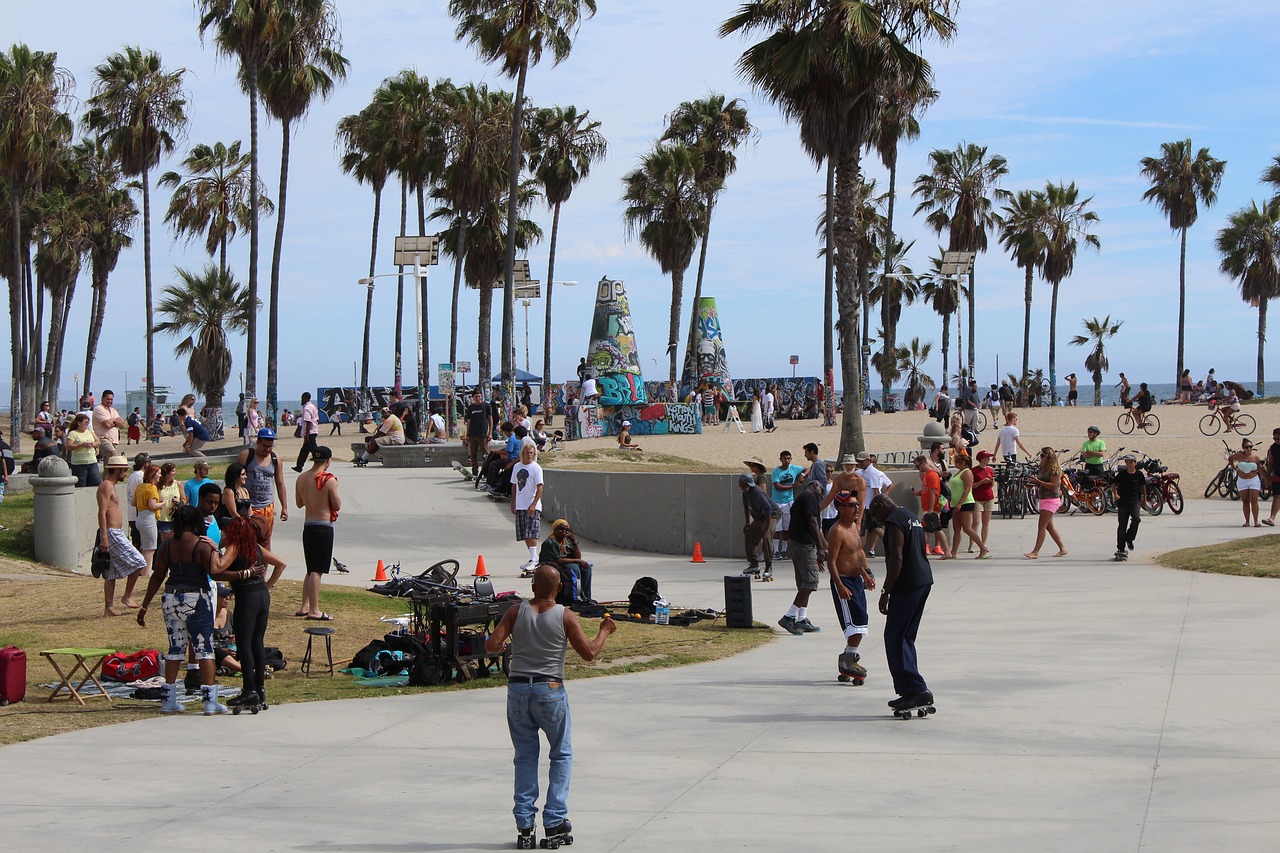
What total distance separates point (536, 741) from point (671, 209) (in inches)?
2181

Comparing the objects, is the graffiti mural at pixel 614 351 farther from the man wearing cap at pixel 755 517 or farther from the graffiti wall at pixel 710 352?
the man wearing cap at pixel 755 517

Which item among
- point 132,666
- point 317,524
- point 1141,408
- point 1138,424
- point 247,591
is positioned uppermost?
point 1141,408

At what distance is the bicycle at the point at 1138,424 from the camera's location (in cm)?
3662

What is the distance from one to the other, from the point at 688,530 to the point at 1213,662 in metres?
11.1

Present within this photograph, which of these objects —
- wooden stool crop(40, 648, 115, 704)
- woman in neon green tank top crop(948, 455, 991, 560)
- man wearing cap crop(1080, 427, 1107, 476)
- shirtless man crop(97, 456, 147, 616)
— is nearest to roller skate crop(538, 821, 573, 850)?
wooden stool crop(40, 648, 115, 704)

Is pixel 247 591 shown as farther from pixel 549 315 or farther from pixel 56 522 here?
Answer: pixel 549 315

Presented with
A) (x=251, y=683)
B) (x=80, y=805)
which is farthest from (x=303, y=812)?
(x=251, y=683)

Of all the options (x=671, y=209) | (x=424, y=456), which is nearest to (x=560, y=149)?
(x=671, y=209)

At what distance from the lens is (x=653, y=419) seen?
40.9 meters

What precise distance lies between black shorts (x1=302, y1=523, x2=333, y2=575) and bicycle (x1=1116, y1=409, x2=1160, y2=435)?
29.0 m

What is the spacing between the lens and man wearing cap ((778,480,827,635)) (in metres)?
13.0

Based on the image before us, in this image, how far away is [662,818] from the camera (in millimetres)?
6539

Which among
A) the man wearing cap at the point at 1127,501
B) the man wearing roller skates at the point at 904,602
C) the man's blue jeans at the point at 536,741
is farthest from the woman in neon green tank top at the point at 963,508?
the man's blue jeans at the point at 536,741

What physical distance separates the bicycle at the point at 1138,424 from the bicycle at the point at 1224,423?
4.04 feet
